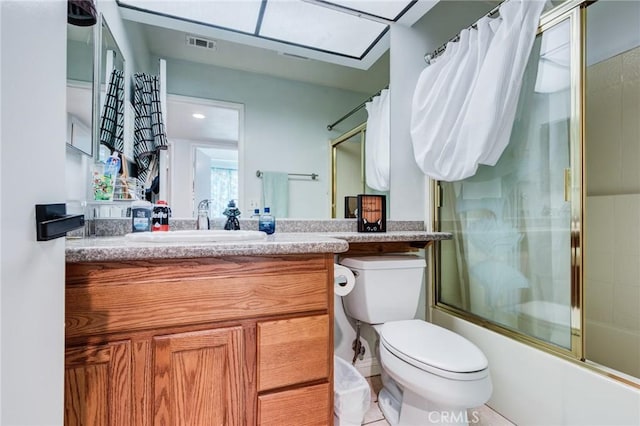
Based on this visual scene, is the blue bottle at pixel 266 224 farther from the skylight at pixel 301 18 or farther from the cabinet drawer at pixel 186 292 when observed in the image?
the skylight at pixel 301 18

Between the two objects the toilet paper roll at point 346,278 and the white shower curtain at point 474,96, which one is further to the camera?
the white shower curtain at point 474,96

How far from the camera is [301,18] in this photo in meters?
1.64

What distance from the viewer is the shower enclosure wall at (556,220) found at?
4.00ft

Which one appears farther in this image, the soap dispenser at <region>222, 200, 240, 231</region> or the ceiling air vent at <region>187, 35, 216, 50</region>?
the ceiling air vent at <region>187, 35, 216, 50</region>

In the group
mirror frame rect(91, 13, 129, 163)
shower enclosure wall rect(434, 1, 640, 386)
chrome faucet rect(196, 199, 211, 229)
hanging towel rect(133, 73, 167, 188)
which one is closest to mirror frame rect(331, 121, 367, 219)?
shower enclosure wall rect(434, 1, 640, 386)

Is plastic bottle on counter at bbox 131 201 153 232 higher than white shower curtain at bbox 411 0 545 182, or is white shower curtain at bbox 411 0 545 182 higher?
white shower curtain at bbox 411 0 545 182

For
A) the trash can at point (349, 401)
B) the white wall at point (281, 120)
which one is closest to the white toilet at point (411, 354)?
the trash can at point (349, 401)

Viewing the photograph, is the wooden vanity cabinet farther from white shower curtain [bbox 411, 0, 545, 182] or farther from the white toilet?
white shower curtain [bbox 411, 0, 545, 182]

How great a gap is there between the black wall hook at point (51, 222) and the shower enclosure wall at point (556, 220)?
164 centimetres

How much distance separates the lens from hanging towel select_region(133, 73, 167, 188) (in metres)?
1.44

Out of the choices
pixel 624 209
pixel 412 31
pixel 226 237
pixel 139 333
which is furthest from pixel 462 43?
pixel 139 333

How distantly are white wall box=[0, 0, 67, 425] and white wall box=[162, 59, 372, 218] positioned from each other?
98cm

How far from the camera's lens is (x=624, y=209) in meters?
1.69

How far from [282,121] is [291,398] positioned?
52.8 inches
